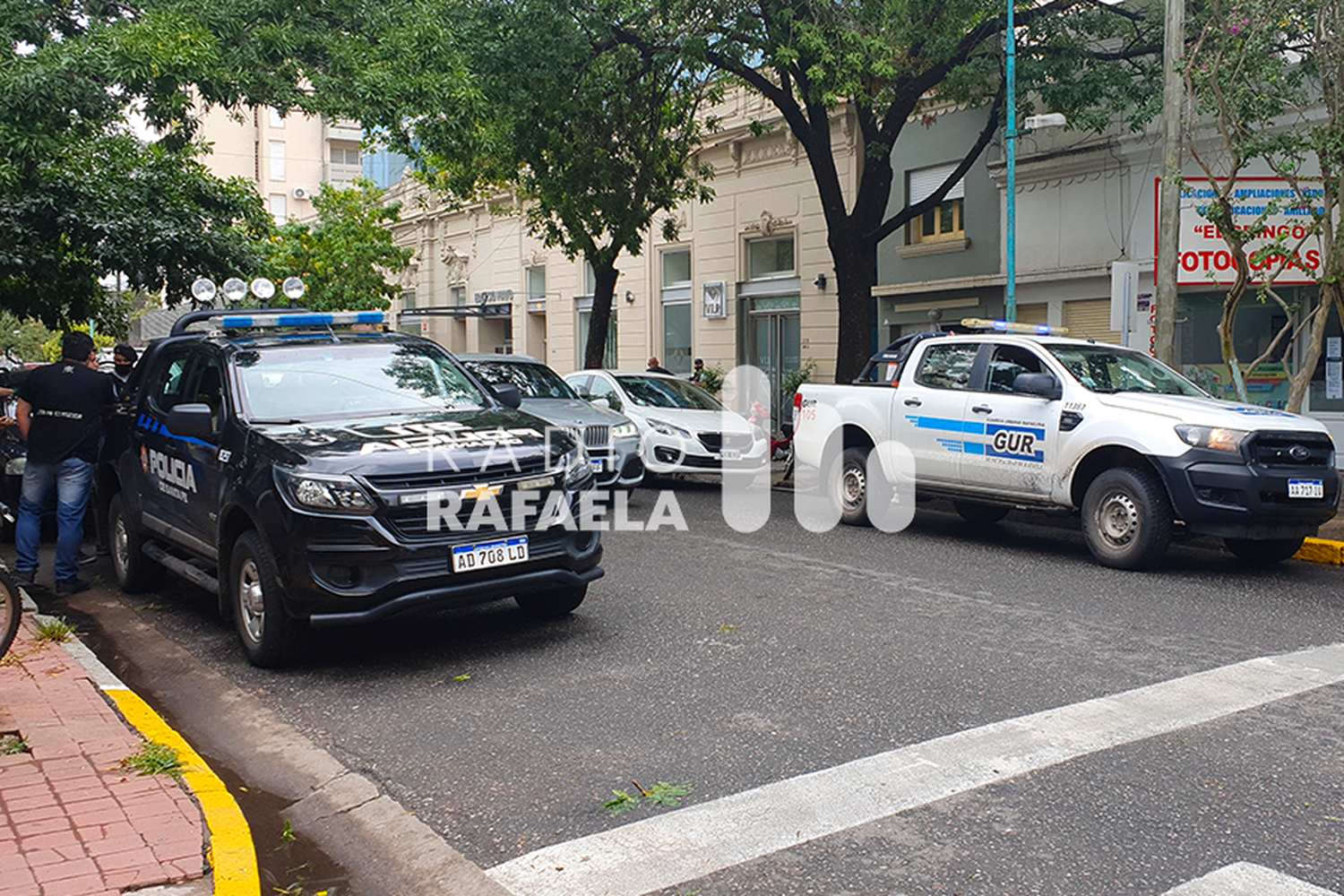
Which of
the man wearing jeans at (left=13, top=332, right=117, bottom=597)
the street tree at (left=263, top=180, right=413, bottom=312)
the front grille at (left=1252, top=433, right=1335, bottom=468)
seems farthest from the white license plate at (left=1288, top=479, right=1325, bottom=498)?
the street tree at (left=263, top=180, right=413, bottom=312)

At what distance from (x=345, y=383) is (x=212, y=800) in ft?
10.9

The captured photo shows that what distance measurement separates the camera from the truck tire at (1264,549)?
9477 millimetres

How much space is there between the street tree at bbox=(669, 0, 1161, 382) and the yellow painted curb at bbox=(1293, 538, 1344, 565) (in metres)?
7.30

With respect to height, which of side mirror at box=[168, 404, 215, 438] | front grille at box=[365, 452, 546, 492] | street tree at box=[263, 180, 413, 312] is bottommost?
front grille at box=[365, 452, 546, 492]

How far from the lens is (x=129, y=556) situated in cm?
848

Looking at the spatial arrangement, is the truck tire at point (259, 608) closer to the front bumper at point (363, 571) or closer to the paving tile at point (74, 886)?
the front bumper at point (363, 571)

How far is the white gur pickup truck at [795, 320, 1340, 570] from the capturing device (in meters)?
8.85

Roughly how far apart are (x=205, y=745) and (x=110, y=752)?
21.2 inches

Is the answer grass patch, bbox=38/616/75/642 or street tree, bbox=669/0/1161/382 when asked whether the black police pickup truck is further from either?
street tree, bbox=669/0/1161/382

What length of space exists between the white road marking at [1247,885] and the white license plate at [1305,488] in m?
5.77

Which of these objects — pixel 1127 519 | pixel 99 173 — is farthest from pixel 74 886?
pixel 99 173

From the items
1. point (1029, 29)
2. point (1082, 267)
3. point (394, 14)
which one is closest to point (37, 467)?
point (394, 14)

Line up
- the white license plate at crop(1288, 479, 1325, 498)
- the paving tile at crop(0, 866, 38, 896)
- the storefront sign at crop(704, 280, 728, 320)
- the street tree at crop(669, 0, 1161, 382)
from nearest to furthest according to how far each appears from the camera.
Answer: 1. the paving tile at crop(0, 866, 38, 896)
2. the white license plate at crop(1288, 479, 1325, 498)
3. the street tree at crop(669, 0, 1161, 382)
4. the storefront sign at crop(704, 280, 728, 320)

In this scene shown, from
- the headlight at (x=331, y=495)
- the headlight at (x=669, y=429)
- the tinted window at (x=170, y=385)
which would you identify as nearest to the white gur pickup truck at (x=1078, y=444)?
the headlight at (x=669, y=429)
